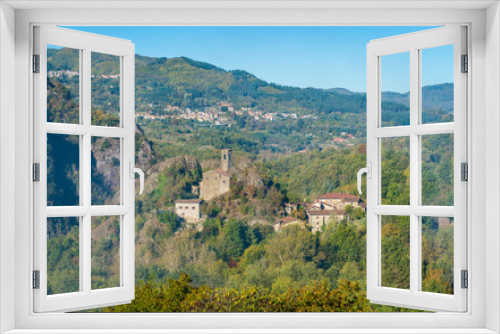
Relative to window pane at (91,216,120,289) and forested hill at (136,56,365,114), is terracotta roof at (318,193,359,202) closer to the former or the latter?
forested hill at (136,56,365,114)

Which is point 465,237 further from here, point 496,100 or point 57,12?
point 57,12

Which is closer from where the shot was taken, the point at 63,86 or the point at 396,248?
the point at 63,86

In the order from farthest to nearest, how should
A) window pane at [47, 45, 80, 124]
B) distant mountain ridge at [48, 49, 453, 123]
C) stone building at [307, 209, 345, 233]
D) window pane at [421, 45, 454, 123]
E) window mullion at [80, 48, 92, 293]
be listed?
distant mountain ridge at [48, 49, 453, 123]
stone building at [307, 209, 345, 233]
window pane at [421, 45, 454, 123]
window pane at [47, 45, 80, 124]
window mullion at [80, 48, 92, 293]

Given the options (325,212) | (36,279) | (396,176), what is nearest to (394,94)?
(396,176)

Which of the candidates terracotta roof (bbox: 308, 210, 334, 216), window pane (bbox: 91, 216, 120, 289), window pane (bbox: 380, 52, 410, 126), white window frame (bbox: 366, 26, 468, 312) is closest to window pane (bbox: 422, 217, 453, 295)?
white window frame (bbox: 366, 26, 468, 312)

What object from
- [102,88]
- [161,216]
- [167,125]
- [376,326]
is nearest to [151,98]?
[167,125]

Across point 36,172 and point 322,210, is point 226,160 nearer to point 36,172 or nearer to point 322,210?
point 322,210
